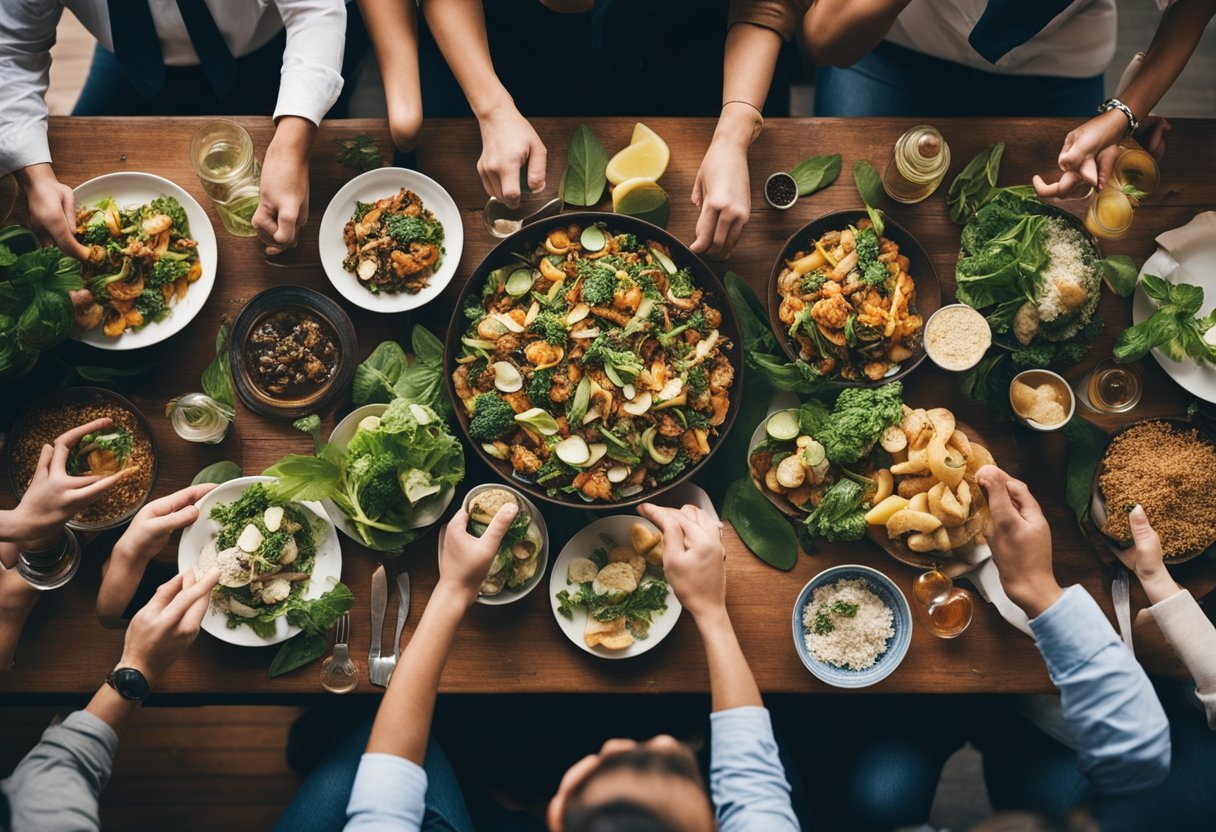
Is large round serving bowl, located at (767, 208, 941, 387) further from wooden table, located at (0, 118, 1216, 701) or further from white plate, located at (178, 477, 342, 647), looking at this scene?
white plate, located at (178, 477, 342, 647)

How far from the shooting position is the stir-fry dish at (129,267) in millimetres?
2215

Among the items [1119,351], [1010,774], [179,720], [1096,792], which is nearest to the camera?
[1119,351]

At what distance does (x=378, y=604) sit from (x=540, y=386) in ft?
2.61

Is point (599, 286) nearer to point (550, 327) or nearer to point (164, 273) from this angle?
point (550, 327)

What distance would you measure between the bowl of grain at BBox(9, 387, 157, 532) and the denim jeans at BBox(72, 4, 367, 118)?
132 cm

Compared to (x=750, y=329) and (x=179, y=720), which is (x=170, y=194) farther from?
(x=179, y=720)

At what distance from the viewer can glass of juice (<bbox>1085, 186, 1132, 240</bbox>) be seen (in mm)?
2305

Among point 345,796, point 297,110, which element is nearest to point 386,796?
point 345,796

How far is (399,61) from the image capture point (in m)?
2.36

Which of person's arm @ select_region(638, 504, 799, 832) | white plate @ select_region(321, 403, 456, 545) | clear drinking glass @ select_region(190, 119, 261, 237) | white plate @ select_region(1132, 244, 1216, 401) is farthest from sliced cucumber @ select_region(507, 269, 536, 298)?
white plate @ select_region(1132, 244, 1216, 401)

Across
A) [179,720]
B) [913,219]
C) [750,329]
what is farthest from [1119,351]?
[179,720]

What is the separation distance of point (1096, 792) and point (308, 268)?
2992 millimetres

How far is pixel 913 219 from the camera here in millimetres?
2408

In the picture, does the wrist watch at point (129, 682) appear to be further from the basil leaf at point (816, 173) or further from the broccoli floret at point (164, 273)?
the basil leaf at point (816, 173)
